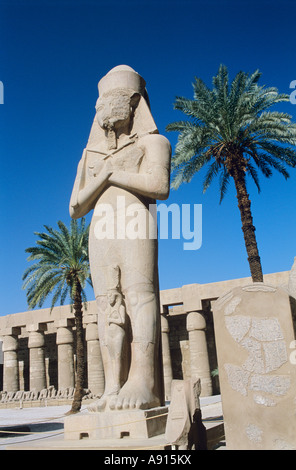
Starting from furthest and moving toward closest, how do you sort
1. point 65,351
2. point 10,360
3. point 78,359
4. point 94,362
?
point 10,360 < point 65,351 < point 94,362 < point 78,359

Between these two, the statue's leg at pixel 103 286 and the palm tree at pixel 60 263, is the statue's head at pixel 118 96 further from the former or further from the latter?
the palm tree at pixel 60 263

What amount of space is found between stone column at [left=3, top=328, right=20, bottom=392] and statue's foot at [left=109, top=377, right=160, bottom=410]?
21.9m

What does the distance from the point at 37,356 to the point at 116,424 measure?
67.8 feet

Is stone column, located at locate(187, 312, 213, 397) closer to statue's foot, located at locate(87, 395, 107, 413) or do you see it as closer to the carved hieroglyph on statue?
the carved hieroglyph on statue

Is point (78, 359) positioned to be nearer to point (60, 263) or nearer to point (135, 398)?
point (60, 263)

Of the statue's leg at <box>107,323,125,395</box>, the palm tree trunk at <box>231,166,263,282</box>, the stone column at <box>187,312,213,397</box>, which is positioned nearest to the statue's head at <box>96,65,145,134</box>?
the statue's leg at <box>107,323,125,395</box>

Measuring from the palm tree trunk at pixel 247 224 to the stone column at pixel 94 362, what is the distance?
35.5 feet

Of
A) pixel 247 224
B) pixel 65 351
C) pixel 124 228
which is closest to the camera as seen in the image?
pixel 124 228

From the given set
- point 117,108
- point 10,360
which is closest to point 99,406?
point 117,108

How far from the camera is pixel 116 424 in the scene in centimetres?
333

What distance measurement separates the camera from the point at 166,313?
1972 centimetres

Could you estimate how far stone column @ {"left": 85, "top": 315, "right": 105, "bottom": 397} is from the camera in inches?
798

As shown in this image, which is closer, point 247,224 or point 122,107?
point 122,107
